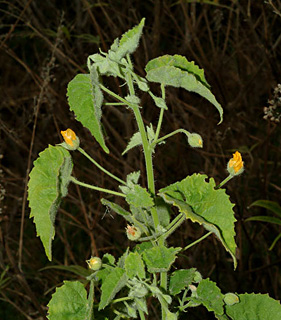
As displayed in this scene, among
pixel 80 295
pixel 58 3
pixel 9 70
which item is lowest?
pixel 80 295

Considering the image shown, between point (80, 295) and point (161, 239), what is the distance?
0.15 m

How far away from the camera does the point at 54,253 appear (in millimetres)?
2414

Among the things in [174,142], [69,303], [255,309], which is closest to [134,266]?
[69,303]

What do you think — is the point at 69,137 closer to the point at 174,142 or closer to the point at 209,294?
the point at 209,294

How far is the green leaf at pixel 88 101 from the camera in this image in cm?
67

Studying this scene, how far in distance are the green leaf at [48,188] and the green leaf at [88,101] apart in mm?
63

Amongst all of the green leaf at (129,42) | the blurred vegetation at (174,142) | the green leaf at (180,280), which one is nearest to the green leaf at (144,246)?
the green leaf at (180,280)

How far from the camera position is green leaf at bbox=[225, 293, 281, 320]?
81 centimetres

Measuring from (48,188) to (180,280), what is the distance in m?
0.23

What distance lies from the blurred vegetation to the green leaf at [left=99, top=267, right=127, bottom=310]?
1.11 meters

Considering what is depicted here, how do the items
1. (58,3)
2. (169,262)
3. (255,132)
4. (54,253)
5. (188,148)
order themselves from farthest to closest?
(58,3) < (255,132) < (54,253) < (188,148) < (169,262)

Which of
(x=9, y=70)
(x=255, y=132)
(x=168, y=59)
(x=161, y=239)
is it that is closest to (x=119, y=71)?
(x=168, y=59)

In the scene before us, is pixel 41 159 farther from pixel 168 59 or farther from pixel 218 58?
pixel 218 58

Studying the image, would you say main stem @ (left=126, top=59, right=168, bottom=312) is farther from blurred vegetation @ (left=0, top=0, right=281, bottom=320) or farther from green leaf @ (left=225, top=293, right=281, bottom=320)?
blurred vegetation @ (left=0, top=0, right=281, bottom=320)
